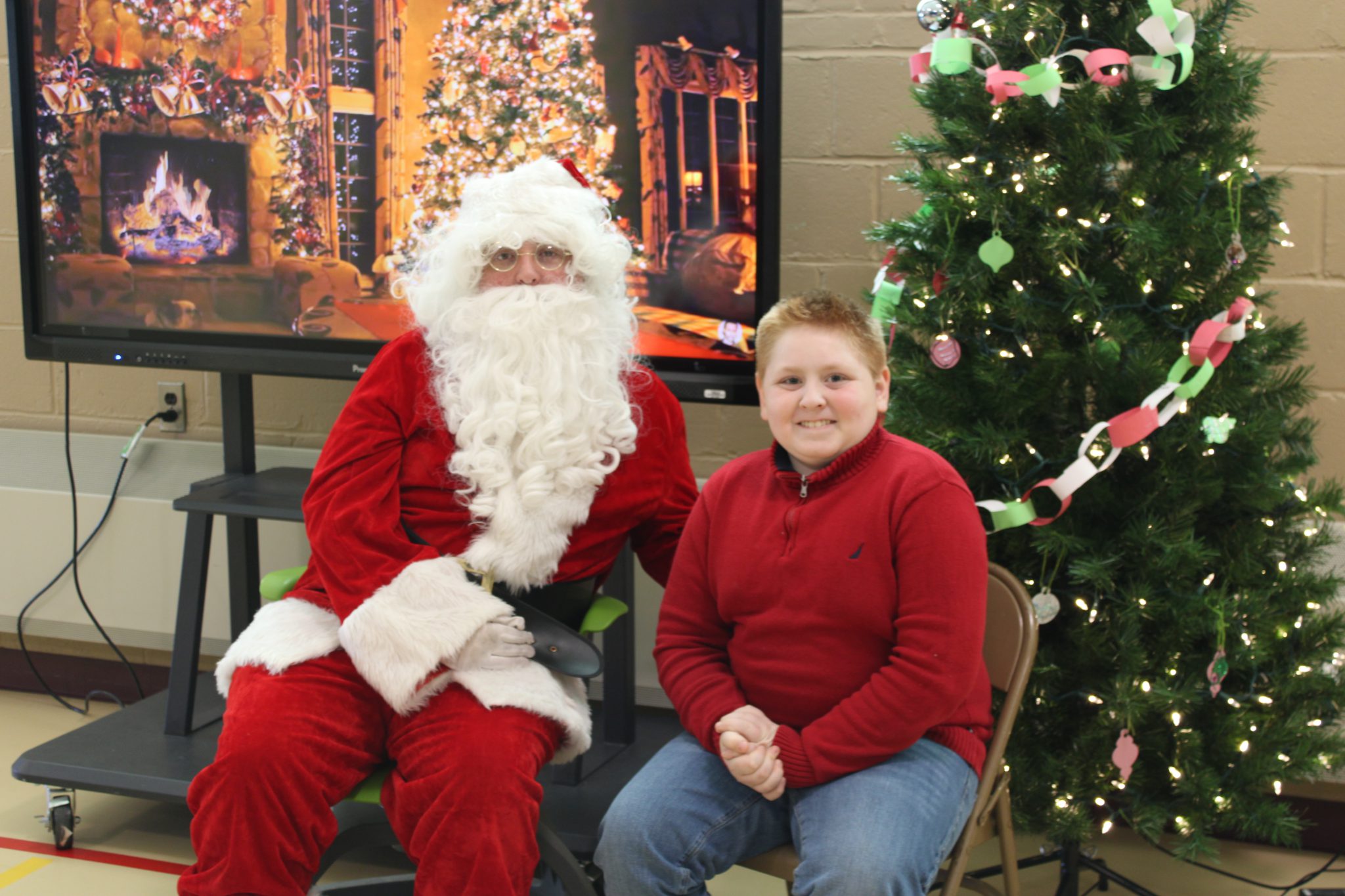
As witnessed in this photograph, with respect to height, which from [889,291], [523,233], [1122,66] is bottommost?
[889,291]

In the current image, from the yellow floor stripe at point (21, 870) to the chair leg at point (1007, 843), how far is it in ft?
6.37

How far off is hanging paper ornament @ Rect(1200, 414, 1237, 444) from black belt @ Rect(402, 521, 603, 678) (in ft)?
3.36

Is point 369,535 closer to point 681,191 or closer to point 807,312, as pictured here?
point 807,312

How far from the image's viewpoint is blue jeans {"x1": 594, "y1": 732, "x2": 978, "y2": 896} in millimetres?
1544

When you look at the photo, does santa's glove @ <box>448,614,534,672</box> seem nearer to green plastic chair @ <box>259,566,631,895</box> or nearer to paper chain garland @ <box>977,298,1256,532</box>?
green plastic chair @ <box>259,566,631,895</box>

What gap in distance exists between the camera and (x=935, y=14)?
2.05 metres

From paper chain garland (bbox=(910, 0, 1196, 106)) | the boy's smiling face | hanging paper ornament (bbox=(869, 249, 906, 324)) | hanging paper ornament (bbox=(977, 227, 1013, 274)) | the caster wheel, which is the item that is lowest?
the caster wheel

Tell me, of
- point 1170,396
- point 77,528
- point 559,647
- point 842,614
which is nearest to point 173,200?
point 77,528

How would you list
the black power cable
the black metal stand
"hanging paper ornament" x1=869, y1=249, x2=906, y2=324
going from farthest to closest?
the black power cable, the black metal stand, "hanging paper ornament" x1=869, y1=249, x2=906, y2=324

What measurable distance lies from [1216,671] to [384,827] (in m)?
1.40

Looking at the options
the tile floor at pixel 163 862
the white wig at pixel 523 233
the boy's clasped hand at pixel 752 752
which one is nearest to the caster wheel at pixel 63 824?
the tile floor at pixel 163 862

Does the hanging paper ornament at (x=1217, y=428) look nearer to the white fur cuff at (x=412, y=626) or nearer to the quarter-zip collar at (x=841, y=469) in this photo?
the quarter-zip collar at (x=841, y=469)

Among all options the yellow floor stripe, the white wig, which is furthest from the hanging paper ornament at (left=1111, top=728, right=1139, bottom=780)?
the yellow floor stripe

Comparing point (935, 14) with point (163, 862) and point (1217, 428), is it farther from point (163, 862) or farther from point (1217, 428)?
point (163, 862)
